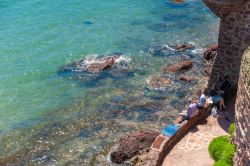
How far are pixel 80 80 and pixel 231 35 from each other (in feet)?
43.9

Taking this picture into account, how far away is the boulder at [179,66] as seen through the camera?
3241 cm

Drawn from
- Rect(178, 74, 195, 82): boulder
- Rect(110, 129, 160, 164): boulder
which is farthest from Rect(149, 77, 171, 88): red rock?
Rect(110, 129, 160, 164): boulder

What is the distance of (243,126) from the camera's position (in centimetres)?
1591

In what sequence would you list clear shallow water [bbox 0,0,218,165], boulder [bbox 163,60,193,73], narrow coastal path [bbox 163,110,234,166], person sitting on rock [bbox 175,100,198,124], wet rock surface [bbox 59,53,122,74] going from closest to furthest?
narrow coastal path [bbox 163,110,234,166] → person sitting on rock [bbox 175,100,198,124] → clear shallow water [bbox 0,0,218,165] → boulder [bbox 163,60,193,73] → wet rock surface [bbox 59,53,122,74]

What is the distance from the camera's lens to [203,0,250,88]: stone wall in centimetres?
2203

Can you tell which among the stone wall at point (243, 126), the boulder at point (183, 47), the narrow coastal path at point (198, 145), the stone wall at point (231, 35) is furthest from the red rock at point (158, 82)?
the stone wall at point (243, 126)

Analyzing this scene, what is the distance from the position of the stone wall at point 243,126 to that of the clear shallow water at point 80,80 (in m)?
9.16

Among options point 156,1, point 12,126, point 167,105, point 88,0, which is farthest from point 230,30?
point 88,0

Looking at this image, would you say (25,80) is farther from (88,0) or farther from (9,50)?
(88,0)

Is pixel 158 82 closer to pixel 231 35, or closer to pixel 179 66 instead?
pixel 179 66

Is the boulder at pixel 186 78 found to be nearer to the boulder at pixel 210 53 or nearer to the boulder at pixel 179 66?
the boulder at pixel 179 66

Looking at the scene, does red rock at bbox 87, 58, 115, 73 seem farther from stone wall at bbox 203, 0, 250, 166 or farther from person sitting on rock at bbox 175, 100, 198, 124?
person sitting on rock at bbox 175, 100, 198, 124

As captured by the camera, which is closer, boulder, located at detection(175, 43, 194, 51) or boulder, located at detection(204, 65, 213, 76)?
boulder, located at detection(204, 65, 213, 76)

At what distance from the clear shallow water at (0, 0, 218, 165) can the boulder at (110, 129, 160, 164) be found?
1.05 meters
